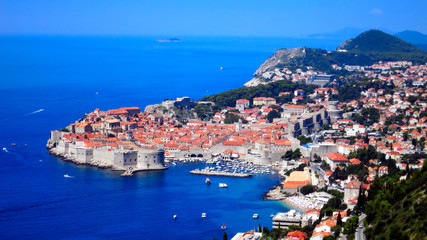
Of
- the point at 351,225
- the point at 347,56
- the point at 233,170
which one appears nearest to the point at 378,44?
the point at 347,56

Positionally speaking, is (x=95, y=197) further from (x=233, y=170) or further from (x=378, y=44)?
(x=378, y=44)

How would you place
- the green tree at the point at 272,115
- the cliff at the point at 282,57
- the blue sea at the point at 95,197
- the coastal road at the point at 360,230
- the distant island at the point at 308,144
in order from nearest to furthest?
the coastal road at the point at 360,230, the distant island at the point at 308,144, the blue sea at the point at 95,197, the green tree at the point at 272,115, the cliff at the point at 282,57

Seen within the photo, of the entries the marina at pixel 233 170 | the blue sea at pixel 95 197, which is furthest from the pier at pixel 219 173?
the blue sea at pixel 95 197

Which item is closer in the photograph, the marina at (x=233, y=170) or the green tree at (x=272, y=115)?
the marina at (x=233, y=170)

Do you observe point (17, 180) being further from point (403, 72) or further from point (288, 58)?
point (288, 58)

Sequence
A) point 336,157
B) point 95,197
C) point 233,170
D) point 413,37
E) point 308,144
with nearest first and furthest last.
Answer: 1. point 95,197
2. point 336,157
3. point 233,170
4. point 308,144
5. point 413,37

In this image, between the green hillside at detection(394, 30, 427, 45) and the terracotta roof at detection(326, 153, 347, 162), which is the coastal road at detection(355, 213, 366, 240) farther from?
the green hillside at detection(394, 30, 427, 45)

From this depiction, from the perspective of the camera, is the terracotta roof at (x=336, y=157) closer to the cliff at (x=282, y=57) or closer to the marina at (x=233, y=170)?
the marina at (x=233, y=170)

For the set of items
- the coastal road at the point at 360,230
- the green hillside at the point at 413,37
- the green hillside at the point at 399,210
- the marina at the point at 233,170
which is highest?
the green hillside at the point at 413,37

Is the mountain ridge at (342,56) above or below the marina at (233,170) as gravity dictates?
above

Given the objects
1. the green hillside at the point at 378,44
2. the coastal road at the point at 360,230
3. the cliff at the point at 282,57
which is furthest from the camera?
the green hillside at the point at 378,44
